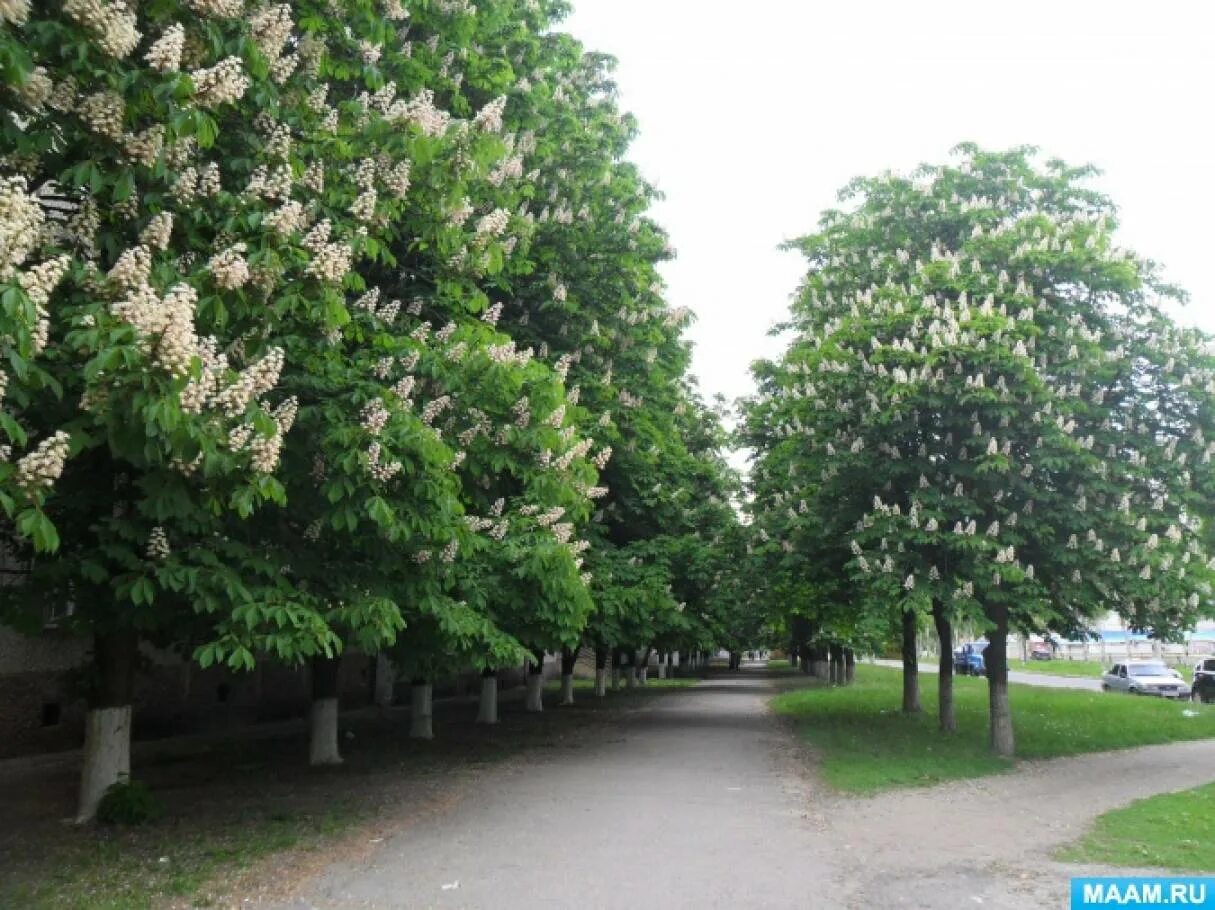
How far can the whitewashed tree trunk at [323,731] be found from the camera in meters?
15.4

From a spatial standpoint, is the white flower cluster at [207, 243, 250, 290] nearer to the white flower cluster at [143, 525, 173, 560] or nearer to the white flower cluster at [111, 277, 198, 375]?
the white flower cluster at [111, 277, 198, 375]

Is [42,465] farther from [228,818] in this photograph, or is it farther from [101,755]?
[228,818]

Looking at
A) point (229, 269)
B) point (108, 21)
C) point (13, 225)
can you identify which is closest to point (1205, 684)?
point (229, 269)

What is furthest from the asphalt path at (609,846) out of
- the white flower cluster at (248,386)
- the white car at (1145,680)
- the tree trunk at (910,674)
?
the white car at (1145,680)

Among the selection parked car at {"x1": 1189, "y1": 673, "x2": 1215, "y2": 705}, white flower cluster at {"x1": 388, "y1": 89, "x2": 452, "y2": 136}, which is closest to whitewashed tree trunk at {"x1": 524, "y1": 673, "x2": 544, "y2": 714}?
white flower cluster at {"x1": 388, "y1": 89, "x2": 452, "y2": 136}

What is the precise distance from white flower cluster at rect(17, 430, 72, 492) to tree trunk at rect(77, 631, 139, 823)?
524 centimetres

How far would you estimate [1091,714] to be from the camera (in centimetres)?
2616

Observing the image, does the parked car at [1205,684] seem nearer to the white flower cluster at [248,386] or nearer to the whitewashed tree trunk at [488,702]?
the whitewashed tree trunk at [488,702]

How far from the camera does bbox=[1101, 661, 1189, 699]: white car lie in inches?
1503

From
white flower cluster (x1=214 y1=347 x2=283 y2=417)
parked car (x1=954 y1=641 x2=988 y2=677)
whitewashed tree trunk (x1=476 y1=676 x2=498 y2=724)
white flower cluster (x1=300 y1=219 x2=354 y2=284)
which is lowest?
parked car (x1=954 y1=641 x2=988 y2=677)

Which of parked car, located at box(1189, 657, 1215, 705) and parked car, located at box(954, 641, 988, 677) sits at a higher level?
parked car, located at box(1189, 657, 1215, 705)

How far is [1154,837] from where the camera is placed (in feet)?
32.8

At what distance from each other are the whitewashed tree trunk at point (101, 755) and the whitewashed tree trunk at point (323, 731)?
480 cm

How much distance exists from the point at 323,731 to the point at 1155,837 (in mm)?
11078
